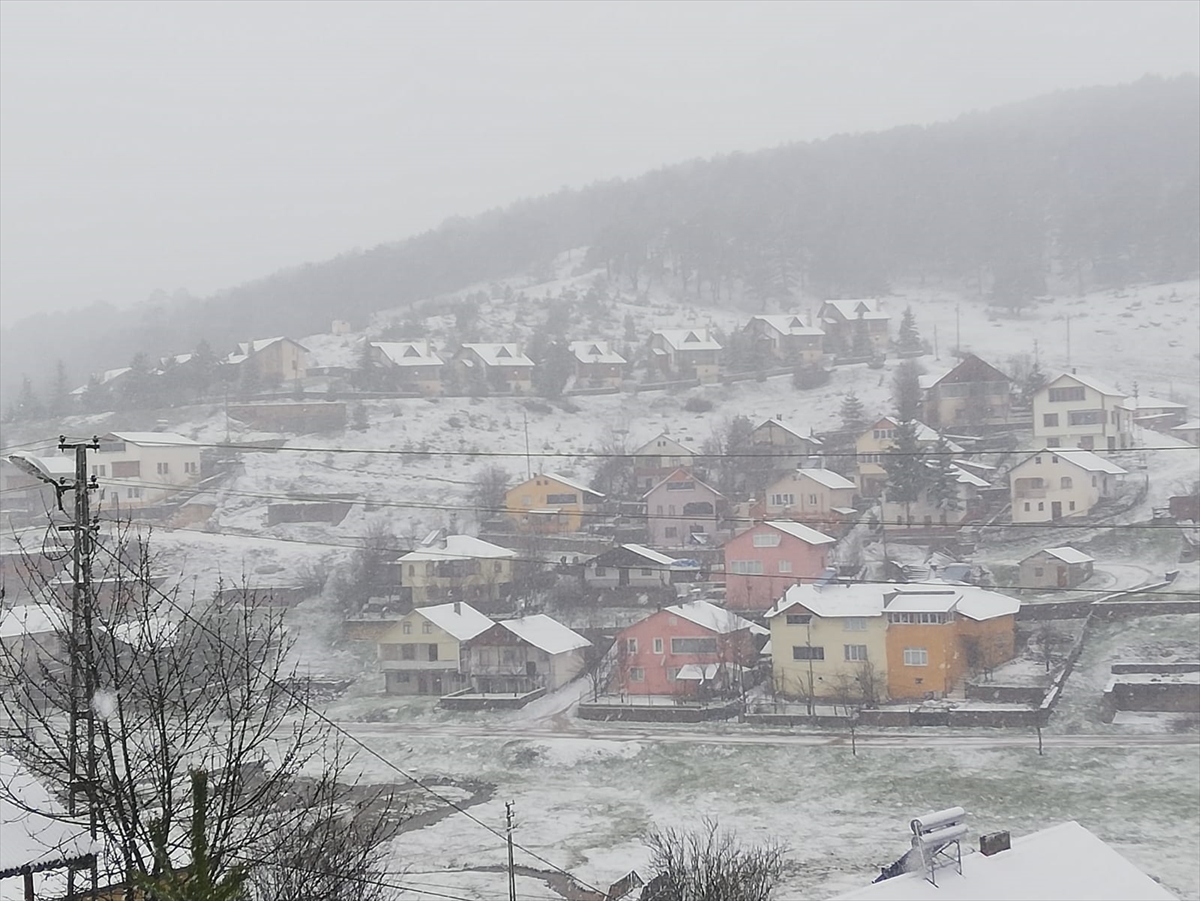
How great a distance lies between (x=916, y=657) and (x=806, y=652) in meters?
1.85

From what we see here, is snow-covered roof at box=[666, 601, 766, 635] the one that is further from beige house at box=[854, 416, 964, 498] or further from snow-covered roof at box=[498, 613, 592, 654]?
beige house at box=[854, 416, 964, 498]

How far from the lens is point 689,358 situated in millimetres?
45781

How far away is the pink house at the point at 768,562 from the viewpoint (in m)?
22.8

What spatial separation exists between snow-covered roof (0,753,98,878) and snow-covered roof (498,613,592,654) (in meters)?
15.0

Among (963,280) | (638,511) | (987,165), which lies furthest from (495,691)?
(987,165)

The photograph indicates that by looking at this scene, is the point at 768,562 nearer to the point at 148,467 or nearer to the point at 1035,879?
the point at 1035,879

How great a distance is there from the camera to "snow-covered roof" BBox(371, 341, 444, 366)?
42.5 metres

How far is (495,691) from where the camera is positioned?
63.6 ft

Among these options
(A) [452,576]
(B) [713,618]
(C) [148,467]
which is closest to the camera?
(B) [713,618]

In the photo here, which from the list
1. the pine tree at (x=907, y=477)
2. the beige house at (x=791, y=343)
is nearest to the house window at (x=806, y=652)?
the pine tree at (x=907, y=477)

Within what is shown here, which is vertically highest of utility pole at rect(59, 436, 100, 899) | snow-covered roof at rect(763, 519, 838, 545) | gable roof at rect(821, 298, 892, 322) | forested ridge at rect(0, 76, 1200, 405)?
forested ridge at rect(0, 76, 1200, 405)

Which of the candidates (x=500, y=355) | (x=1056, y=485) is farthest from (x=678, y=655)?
(x=500, y=355)

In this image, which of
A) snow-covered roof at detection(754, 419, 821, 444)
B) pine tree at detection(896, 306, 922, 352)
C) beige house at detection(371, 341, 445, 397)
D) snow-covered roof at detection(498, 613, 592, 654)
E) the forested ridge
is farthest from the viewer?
the forested ridge

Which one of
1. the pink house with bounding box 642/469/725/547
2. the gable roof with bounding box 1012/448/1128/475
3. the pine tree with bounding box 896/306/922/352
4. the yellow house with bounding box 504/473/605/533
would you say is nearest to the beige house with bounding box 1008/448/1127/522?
the gable roof with bounding box 1012/448/1128/475
